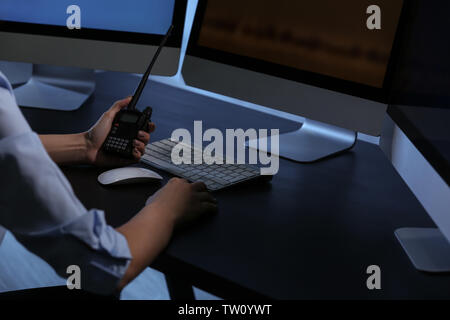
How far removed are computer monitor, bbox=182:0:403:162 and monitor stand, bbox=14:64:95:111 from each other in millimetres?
335

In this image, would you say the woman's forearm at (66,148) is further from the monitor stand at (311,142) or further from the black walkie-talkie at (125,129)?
the monitor stand at (311,142)

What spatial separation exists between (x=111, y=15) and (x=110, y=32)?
4cm

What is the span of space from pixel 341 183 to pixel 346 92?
0.62ft

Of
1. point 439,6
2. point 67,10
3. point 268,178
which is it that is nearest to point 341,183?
point 268,178

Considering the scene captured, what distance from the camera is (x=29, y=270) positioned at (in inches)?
74.2

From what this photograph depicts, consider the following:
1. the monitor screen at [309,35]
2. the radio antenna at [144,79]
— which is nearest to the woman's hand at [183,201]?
the radio antenna at [144,79]

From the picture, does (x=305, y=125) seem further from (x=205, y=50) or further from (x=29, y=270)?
(x=29, y=270)

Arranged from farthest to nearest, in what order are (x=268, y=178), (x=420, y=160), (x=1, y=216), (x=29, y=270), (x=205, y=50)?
(x=29, y=270), (x=205, y=50), (x=268, y=178), (x=420, y=160), (x=1, y=216)

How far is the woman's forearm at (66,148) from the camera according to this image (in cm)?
102

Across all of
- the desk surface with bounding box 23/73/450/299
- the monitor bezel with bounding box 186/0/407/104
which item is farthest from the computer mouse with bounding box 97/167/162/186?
the monitor bezel with bounding box 186/0/407/104

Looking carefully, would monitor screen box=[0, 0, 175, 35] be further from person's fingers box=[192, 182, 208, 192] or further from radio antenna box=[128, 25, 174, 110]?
person's fingers box=[192, 182, 208, 192]

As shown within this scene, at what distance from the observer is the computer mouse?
94cm

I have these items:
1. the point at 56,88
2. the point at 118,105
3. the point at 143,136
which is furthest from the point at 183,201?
the point at 56,88

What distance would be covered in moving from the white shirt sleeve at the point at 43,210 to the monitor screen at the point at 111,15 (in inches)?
25.7
